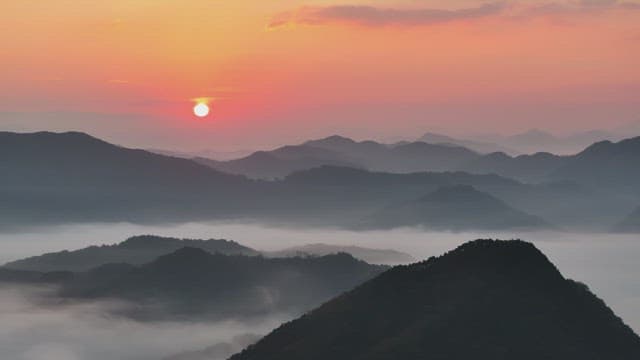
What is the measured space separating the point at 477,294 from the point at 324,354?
32.4m

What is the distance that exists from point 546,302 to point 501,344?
63.1ft

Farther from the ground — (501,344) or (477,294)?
(477,294)

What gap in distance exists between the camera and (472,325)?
182m

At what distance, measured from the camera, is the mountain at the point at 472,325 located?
176m

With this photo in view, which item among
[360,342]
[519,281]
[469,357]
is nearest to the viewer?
[469,357]

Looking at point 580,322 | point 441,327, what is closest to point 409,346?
point 441,327

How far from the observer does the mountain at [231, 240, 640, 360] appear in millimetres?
176250

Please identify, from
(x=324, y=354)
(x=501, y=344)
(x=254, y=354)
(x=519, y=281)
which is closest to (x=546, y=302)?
(x=519, y=281)

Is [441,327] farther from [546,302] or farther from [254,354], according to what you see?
[254,354]

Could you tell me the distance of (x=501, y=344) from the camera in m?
178

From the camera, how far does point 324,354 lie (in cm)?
18425

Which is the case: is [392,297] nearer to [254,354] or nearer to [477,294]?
[477,294]

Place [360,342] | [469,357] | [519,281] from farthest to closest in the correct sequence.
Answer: [519,281], [360,342], [469,357]

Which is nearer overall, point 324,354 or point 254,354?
point 324,354
